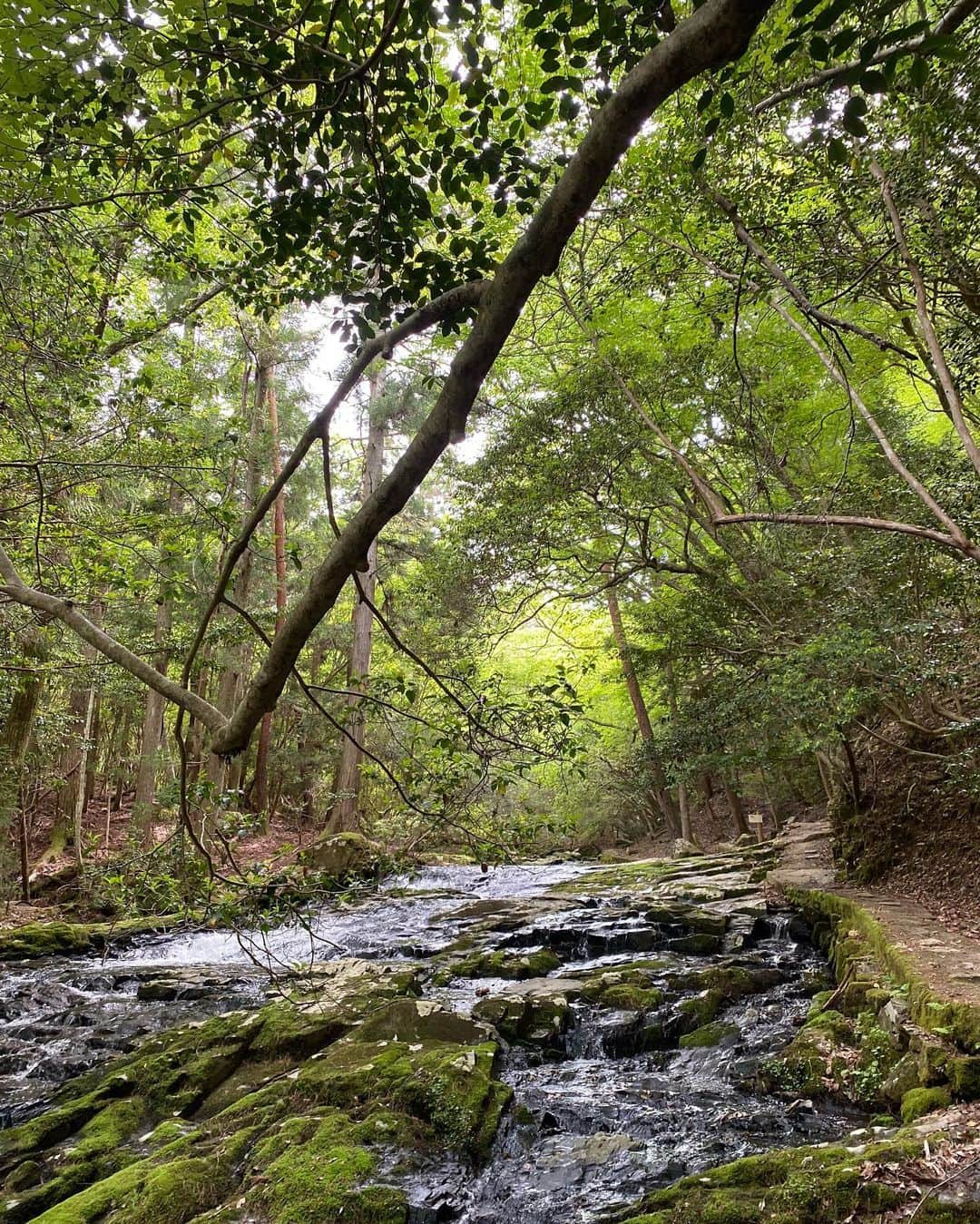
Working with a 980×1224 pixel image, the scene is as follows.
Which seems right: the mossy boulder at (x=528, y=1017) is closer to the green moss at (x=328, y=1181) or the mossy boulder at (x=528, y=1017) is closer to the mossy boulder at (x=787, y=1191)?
the green moss at (x=328, y=1181)

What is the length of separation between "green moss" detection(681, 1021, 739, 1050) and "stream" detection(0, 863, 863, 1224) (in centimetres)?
5

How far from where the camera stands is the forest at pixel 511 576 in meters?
2.61

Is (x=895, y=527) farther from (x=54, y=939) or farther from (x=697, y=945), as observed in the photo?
(x=54, y=939)

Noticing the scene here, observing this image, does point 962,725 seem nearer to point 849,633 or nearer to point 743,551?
point 849,633

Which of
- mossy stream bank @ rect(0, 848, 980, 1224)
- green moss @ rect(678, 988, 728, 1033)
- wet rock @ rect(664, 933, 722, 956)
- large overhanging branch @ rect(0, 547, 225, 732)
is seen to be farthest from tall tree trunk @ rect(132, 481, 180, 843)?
large overhanging branch @ rect(0, 547, 225, 732)

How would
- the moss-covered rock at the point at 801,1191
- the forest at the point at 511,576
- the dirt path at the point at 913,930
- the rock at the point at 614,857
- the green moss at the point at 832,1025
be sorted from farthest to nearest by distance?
the rock at the point at 614,857, the green moss at the point at 832,1025, the dirt path at the point at 913,930, the moss-covered rock at the point at 801,1191, the forest at the point at 511,576

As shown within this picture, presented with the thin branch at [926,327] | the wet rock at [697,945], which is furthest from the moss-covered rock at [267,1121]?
the thin branch at [926,327]

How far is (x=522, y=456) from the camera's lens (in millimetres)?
9258

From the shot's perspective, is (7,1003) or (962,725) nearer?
(962,725)

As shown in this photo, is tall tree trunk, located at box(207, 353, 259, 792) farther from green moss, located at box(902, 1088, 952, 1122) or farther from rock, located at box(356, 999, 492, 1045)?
green moss, located at box(902, 1088, 952, 1122)

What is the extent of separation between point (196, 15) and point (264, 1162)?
5586 millimetres

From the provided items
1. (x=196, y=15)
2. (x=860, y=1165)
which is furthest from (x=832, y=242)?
(x=860, y=1165)

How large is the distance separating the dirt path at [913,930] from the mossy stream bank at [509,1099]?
361 mm

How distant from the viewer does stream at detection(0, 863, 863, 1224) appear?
4133 mm
